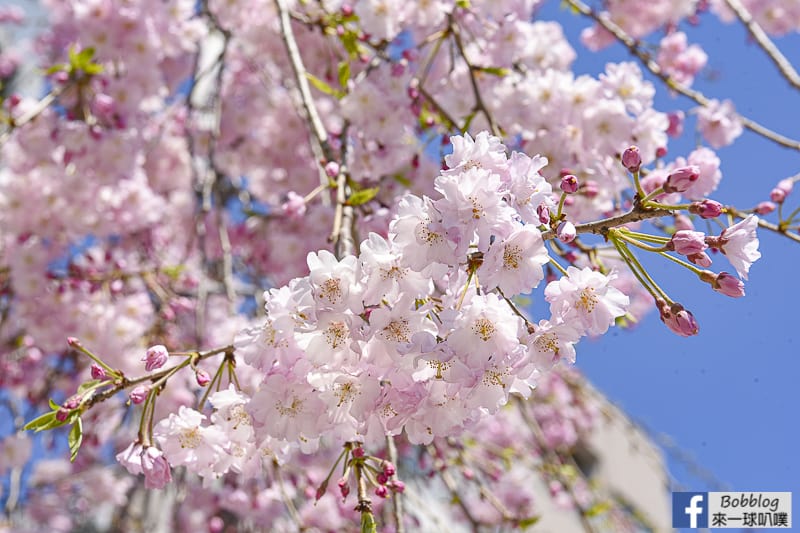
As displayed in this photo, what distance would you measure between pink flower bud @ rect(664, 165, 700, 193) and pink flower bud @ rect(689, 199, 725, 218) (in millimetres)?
26

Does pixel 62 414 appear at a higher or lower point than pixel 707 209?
lower

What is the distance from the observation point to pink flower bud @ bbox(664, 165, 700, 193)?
860 mm

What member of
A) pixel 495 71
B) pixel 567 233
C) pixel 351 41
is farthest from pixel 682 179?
pixel 351 41

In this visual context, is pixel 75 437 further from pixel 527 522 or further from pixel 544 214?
pixel 527 522

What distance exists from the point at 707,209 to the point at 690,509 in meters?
1.05

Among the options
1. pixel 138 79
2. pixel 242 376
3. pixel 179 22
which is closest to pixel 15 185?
pixel 138 79

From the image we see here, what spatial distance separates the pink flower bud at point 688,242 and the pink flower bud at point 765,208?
0.59 m

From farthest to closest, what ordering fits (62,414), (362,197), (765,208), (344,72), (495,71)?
(495,71)
(344,72)
(765,208)
(362,197)
(62,414)

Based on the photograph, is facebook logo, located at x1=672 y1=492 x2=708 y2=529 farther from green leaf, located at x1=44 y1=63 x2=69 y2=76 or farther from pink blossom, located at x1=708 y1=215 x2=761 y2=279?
green leaf, located at x1=44 y1=63 x2=69 y2=76

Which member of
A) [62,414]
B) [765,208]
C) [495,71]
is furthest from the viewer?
[495,71]

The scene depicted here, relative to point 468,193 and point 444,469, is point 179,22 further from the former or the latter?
point 468,193

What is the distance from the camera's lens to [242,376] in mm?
1617

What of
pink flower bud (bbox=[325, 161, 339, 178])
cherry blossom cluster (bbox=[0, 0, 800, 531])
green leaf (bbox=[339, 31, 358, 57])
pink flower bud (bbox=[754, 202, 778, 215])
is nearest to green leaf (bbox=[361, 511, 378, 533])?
cherry blossom cluster (bbox=[0, 0, 800, 531])

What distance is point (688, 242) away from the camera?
83 centimetres
